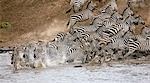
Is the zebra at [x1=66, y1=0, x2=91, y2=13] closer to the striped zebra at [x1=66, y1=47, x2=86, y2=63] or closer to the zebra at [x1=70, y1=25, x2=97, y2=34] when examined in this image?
the zebra at [x1=70, y1=25, x2=97, y2=34]

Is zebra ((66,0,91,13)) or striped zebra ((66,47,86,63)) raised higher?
zebra ((66,0,91,13))

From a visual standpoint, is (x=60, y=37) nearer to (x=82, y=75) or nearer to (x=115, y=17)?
(x=115, y=17)

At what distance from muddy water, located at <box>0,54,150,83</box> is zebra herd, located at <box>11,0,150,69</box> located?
19.3 inches

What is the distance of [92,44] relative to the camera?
63.5ft

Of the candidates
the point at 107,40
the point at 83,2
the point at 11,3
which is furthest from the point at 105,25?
the point at 11,3

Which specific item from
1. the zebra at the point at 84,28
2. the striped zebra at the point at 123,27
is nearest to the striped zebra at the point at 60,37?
the zebra at the point at 84,28

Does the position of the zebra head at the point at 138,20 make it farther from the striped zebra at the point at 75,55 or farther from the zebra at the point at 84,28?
the striped zebra at the point at 75,55

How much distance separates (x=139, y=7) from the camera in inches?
854

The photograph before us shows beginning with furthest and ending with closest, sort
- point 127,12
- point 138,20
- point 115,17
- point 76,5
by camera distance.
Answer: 1. point 76,5
2. point 127,12
3. point 115,17
4. point 138,20

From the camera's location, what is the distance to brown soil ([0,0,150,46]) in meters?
21.5

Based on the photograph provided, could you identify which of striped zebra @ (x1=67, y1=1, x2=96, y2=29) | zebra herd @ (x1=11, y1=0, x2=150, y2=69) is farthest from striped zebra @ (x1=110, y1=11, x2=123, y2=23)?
striped zebra @ (x1=67, y1=1, x2=96, y2=29)

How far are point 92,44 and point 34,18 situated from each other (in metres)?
4.28

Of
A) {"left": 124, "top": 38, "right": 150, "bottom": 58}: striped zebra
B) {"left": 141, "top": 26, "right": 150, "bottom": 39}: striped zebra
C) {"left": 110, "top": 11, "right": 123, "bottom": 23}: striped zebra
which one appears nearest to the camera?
{"left": 124, "top": 38, "right": 150, "bottom": 58}: striped zebra

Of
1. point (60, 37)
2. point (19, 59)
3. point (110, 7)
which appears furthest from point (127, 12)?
point (19, 59)
